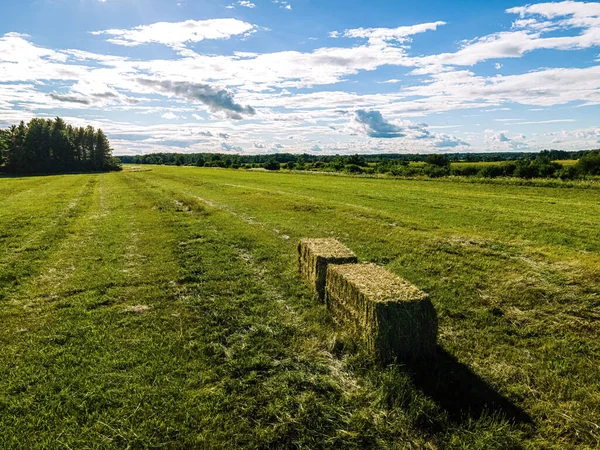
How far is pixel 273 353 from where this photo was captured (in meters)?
6.23

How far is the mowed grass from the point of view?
4.53 m

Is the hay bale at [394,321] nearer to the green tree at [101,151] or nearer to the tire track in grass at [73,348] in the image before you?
the tire track in grass at [73,348]

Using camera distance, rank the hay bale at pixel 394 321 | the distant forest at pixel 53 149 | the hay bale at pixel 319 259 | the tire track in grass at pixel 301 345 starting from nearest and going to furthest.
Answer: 1. the tire track in grass at pixel 301 345
2. the hay bale at pixel 394 321
3. the hay bale at pixel 319 259
4. the distant forest at pixel 53 149

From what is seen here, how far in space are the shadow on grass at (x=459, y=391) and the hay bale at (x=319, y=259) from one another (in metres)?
3.21

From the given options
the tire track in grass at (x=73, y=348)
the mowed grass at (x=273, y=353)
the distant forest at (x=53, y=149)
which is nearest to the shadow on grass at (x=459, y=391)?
the mowed grass at (x=273, y=353)

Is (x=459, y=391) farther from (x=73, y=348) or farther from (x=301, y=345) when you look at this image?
(x=73, y=348)

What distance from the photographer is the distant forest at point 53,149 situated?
84312 millimetres

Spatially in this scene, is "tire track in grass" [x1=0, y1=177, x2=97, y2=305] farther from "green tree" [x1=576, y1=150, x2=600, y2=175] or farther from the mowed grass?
"green tree" [x1=576, y1=150, x2=600, y2=175]

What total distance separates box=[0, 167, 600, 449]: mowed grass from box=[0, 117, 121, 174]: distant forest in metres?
92.4

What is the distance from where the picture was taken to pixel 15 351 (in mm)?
6230

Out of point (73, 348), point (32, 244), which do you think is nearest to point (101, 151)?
point (32, 244)

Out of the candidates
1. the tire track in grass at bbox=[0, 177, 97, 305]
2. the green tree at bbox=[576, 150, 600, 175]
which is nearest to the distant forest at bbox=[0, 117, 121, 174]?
the tire track in grass at bbox=[0, 177, 97, 305]

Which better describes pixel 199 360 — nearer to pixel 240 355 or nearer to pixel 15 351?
pixel 240 355

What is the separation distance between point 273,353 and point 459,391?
10.2 feet
